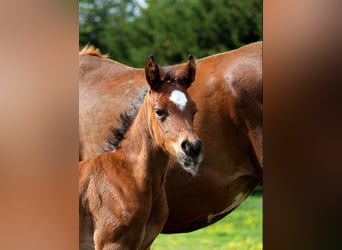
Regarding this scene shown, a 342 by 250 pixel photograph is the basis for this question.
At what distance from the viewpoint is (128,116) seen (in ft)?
10.8

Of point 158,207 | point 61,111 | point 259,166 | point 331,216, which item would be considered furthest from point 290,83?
point 61,111

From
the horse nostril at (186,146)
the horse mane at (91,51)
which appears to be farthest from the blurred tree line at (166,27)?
the horse nostril at (186,146)

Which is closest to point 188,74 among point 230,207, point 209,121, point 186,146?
point 209,121

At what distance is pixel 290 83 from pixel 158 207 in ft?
3.40

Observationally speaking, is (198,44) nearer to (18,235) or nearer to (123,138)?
(123,138)

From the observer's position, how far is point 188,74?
3279 millimetres

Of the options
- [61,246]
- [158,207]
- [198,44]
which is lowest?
[61,246]

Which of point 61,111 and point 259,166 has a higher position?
point 61,111

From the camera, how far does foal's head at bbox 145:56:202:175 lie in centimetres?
317

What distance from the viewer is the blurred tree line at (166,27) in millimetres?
3293

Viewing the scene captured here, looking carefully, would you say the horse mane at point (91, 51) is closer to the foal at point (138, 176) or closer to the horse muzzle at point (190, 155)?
the foal at point (138, 176)

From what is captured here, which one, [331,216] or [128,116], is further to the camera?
[331,216]

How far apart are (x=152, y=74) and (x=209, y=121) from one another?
41 centimetres

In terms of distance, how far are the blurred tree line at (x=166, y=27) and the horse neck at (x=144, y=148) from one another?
12.3 inches
